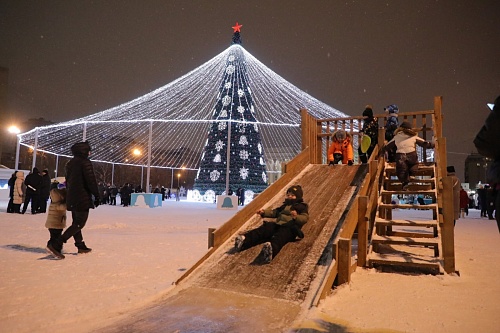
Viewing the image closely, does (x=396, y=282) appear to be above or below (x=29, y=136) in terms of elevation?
below

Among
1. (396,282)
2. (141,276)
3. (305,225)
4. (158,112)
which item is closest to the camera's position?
(396,282)

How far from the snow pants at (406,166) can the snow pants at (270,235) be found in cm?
239

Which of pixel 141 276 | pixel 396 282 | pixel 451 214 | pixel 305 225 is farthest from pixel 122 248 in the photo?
pixel 451 214

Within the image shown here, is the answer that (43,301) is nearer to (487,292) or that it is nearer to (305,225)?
(305,225)

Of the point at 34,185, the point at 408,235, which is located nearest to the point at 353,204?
the point at 408,235

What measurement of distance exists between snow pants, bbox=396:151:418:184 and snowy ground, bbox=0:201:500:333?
147 centimetres

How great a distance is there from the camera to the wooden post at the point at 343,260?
371 centimetres

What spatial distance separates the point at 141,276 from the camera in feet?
14.1

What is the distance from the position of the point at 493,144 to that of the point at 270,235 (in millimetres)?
2869

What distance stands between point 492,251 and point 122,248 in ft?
21.7

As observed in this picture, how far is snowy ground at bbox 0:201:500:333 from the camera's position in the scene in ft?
9.38

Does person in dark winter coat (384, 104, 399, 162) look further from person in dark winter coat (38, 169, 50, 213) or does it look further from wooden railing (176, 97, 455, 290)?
person in dark winter coat (38, 169, 50, 213)

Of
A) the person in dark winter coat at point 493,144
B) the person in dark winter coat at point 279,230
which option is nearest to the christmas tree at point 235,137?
the person in dark winter coat at point 279,230

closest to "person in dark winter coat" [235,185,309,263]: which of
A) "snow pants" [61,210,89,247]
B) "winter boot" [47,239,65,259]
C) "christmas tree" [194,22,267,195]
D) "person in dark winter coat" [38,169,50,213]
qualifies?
"snow pants" [61,210,89,247]
